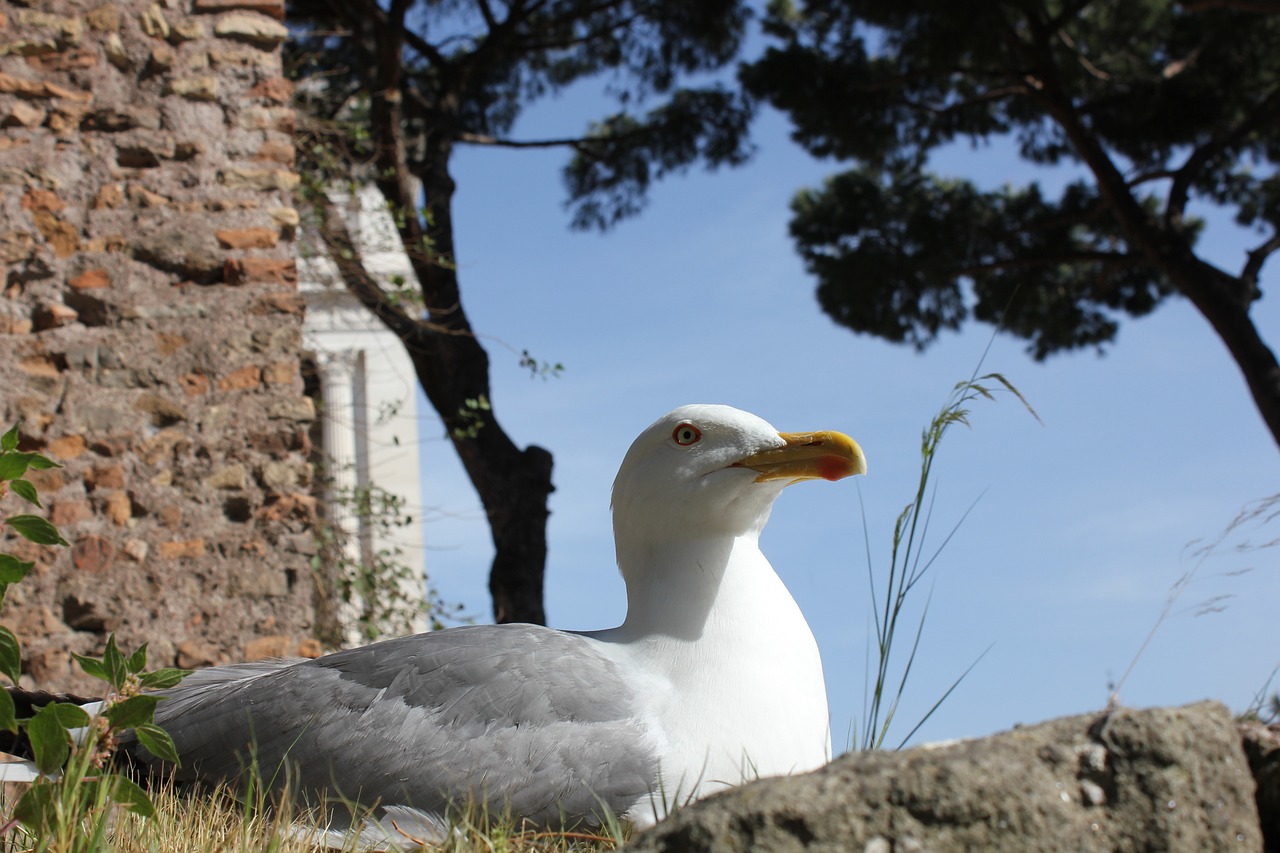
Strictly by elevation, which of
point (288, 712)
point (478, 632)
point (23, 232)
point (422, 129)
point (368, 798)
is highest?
point (422, 129)

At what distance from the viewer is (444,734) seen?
2109 mm

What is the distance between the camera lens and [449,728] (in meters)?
2.12

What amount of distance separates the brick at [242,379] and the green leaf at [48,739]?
9.26ft

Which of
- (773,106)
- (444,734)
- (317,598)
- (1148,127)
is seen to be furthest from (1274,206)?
(444,734)

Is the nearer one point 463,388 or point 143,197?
point 143,197

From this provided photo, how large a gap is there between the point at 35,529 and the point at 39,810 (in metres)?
0.44

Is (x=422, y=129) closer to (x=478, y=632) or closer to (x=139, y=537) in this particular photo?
(x=139, y=537)

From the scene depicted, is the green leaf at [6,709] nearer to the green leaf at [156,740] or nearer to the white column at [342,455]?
the green leaf at [156,740]

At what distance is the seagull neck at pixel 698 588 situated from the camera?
2.32 metres

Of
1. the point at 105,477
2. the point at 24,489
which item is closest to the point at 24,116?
the point at 105,477

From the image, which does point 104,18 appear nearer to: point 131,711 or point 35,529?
point 35,529

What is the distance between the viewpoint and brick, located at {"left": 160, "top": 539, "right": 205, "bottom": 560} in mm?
4301

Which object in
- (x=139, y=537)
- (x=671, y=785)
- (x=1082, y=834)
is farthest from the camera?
(x=139, y=537)

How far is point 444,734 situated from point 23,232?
10.8ft
